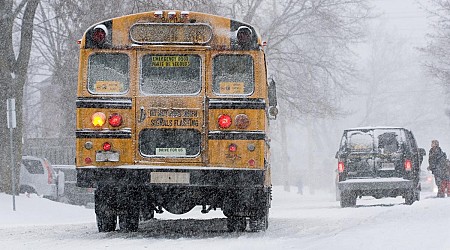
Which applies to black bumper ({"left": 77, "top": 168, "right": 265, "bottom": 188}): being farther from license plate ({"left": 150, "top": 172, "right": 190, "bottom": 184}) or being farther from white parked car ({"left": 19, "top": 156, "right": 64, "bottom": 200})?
white parked car ({"left": 19, "top": 156, "right": 64, "bottom": 200})

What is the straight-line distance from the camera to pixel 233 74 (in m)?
12.6

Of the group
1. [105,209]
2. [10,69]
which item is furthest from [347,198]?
[105,209]

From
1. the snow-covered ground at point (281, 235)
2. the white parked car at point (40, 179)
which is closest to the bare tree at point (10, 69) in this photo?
the white parked car at point (40, 179)

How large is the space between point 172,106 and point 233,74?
0.85 m

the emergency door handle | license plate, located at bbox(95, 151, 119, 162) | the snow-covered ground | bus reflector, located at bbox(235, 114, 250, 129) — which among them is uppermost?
the emergency door handle

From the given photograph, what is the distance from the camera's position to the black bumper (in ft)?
40.2

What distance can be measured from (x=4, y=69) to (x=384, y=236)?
14.8m

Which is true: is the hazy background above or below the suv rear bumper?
above

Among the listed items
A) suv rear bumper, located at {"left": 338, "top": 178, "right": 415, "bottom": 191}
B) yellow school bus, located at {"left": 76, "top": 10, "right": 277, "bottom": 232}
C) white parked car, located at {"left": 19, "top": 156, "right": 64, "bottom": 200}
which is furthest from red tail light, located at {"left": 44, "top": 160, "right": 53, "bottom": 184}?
yellow school bus, located at {"left": 76, "top": 10, "right": 277, "bottom": 232}

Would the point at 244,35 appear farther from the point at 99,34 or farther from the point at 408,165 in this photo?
the point at 408,165

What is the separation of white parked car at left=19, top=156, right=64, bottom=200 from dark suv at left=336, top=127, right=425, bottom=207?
9.44m

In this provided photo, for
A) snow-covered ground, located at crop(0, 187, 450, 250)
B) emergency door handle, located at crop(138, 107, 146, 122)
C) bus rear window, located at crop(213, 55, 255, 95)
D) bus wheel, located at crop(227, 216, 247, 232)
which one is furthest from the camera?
bus wheel, located at crop(227, 216, 247, 232)

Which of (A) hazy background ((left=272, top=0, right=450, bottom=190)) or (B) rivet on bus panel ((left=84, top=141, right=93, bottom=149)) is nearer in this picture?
(B) rivet on bus panel ((left=84, top=141, right=93, bottom=149))

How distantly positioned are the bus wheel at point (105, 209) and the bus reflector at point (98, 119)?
Answer: 2.90ft
